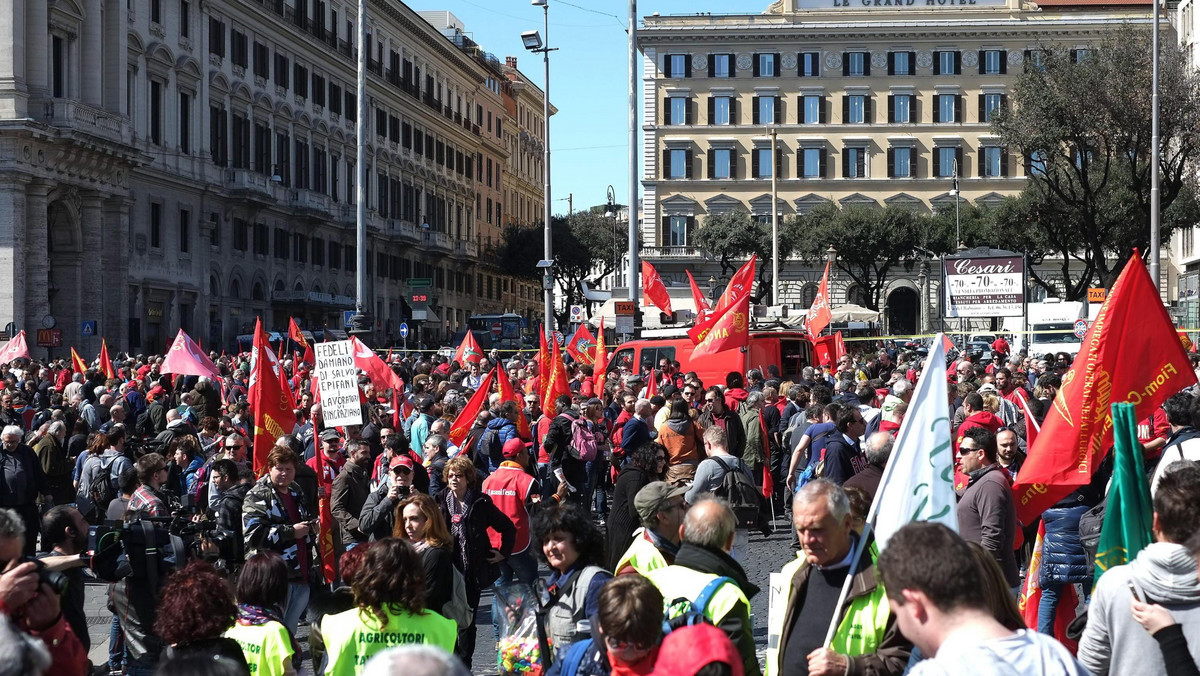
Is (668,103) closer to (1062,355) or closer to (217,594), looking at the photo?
(1062,355)

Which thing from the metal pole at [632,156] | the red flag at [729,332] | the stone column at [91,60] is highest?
the stone column at [91,60]

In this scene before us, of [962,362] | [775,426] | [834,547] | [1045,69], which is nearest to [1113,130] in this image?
[1045,69]

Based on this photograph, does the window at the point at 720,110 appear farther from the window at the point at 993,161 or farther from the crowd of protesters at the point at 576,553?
the crowd of protesters at the point at 576,553

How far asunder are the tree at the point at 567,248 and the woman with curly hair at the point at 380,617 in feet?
228

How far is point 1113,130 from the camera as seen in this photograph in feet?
129

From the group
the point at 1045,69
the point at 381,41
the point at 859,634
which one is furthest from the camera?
the point at 381,41

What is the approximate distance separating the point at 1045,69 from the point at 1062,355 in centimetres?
2047

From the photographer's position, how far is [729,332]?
60.1 ft

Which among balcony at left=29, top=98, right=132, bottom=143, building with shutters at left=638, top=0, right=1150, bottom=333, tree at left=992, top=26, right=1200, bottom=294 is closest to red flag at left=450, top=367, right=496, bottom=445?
balcony at left=29, top=98, right=132, bottom=143

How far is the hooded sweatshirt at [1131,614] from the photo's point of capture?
402 cm

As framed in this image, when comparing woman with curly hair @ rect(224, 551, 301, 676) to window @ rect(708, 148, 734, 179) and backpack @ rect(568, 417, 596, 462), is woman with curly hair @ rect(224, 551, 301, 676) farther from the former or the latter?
window @ rect(708, 148, 734, 179)

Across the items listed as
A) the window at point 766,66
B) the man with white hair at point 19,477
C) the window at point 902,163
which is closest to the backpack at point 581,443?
the man with white hair at point 19,477

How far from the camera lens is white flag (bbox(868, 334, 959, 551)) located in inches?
187

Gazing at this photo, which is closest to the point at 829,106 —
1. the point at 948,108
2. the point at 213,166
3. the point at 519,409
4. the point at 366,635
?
the point at 948,108
